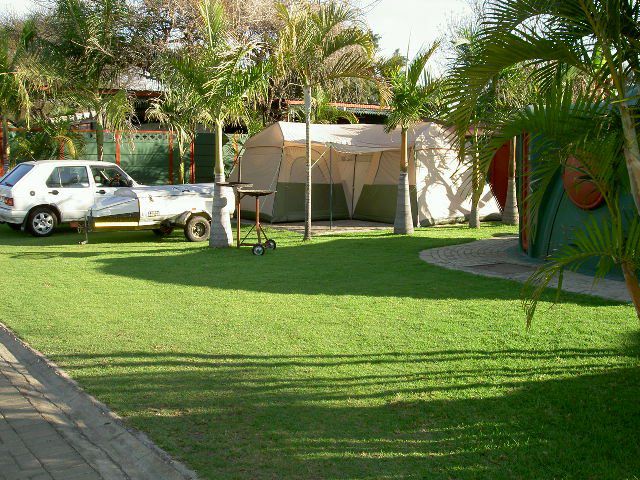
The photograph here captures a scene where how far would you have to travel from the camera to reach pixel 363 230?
16.5 meters

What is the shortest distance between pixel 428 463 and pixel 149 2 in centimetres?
2174

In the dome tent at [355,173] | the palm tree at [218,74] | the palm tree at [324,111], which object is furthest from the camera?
the palm tree at [324,111]

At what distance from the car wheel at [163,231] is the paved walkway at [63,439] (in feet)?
28.8

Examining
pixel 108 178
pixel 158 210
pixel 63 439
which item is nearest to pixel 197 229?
pixel 158 210

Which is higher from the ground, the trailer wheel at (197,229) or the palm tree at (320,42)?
the palm tree at (320,42)

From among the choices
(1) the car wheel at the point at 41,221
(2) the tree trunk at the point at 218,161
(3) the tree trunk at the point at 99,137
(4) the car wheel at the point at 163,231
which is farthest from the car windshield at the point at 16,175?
(2) the tree trunk at the point at 218,161

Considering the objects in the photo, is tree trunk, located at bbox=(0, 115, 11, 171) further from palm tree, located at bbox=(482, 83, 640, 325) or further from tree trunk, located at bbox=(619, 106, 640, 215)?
tree trunk, located at bbox=(619, 106, 640, 215)

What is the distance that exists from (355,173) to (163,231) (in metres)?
5.95

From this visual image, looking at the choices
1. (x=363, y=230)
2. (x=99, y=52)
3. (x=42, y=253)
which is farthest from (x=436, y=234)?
(x=99, y=52)

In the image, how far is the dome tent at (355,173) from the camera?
1716 cm

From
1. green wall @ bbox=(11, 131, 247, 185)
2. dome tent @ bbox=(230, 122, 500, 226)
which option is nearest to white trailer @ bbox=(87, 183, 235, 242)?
dome tent @ bbox=(230, 122, 500, 226)

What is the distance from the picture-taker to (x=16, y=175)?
50.3 feet

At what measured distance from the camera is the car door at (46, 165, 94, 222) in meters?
15.2

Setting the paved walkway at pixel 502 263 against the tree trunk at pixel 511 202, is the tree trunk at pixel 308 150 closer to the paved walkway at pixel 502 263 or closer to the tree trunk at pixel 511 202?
the paved walkway at pixel 502 263
